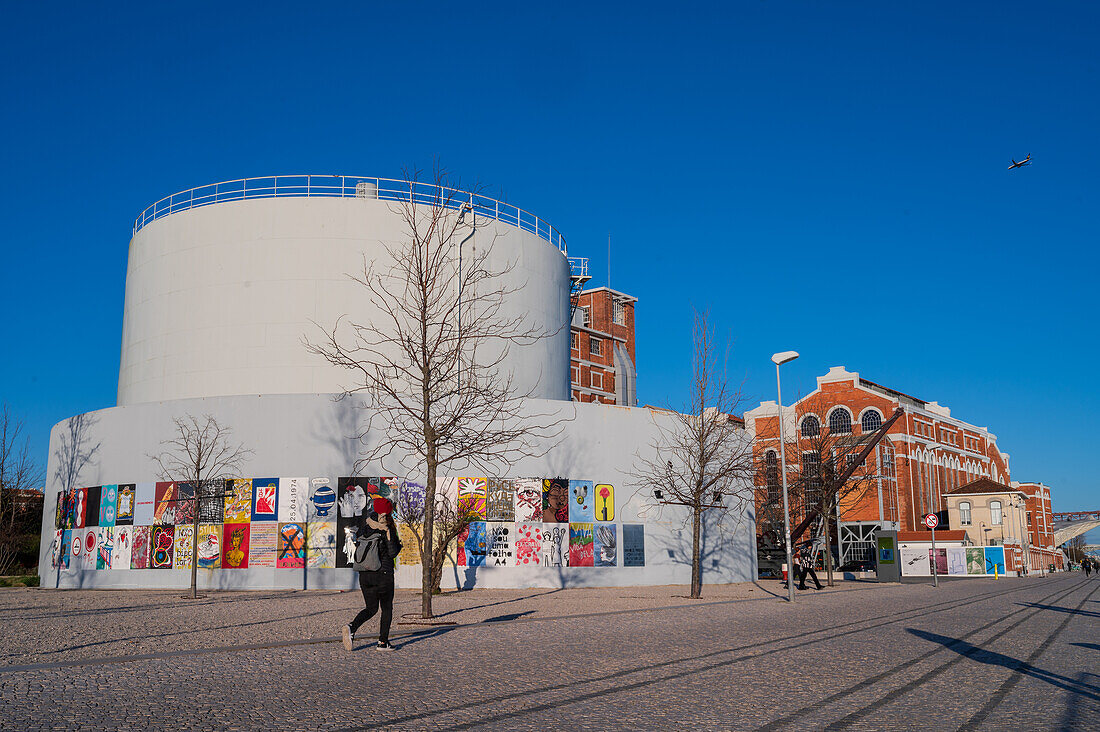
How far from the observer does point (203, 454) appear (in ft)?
85.9

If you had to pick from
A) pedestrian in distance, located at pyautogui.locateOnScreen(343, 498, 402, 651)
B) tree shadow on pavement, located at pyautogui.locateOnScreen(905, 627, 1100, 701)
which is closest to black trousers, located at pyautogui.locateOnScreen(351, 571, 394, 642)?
pedestrian in distance, located at pyautogui.locateOnScreen(343, 498, 402, 651)

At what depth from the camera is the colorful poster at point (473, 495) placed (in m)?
26.1

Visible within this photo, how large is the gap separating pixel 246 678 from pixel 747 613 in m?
11.8

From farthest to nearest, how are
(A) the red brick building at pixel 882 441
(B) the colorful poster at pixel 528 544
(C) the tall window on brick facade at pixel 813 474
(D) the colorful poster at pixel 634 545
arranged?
(A) the red brick building at pixel 882 441 → (C) the tall window on brick facade at pixel 813 474 → (D) the colorful poster at pixel 634 545 → (B) the colorful poster at pixel 528 544

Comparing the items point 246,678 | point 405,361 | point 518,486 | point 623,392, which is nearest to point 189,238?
point 405,361

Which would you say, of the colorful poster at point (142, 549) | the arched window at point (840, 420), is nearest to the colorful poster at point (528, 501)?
the colorful poster at point (142, 549)

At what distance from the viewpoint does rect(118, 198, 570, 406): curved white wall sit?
30.7 m

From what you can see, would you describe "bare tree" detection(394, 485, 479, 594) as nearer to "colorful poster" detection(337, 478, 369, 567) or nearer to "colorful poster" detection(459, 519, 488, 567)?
"colorful poster" detection(459, 519, 488, 567)

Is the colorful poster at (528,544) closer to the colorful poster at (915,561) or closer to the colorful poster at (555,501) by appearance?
the colorful poster at (555,501)

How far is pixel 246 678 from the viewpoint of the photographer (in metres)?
8.64

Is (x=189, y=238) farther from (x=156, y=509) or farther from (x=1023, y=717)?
(x=1023, y=717)

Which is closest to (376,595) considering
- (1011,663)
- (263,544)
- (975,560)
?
(1011,663)

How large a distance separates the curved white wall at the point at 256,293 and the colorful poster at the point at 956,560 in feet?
112

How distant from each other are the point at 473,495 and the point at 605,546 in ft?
15.4
